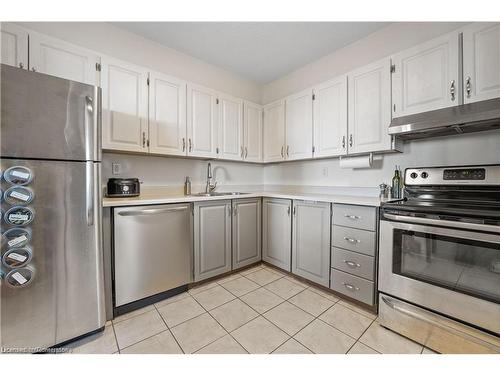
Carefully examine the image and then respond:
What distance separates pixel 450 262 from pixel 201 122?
240 cm

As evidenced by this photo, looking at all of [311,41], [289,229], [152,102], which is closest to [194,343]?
[289,229]

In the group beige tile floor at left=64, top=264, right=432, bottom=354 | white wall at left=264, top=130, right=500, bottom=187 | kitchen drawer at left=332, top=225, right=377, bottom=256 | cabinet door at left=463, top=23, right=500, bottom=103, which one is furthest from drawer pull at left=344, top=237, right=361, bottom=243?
cabinet door at left=463, top=23, right=500, bottom=103

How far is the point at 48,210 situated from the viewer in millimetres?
1199

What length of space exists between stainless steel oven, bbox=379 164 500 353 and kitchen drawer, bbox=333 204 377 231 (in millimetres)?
85

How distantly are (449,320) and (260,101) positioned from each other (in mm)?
3183

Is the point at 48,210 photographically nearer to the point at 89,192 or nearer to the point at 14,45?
the point at 89,192

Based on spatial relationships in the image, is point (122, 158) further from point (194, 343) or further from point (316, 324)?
point (316, 324)

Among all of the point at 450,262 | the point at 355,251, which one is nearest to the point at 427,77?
the point at 450,262

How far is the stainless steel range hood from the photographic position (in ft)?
4.30

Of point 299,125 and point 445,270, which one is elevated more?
point 299,125

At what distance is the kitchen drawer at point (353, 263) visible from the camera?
165 centimetres

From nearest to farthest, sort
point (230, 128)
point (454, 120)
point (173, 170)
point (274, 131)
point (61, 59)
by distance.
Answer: point (454, 120) < point (61, 59) < point (173, 170) < point (230, 128) < point (274, 131)

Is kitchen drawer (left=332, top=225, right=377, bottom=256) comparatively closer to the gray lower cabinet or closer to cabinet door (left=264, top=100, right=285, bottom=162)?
the gray lower cabinet

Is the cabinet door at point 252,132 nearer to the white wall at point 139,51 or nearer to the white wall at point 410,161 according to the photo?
the white wall at point 139,51
